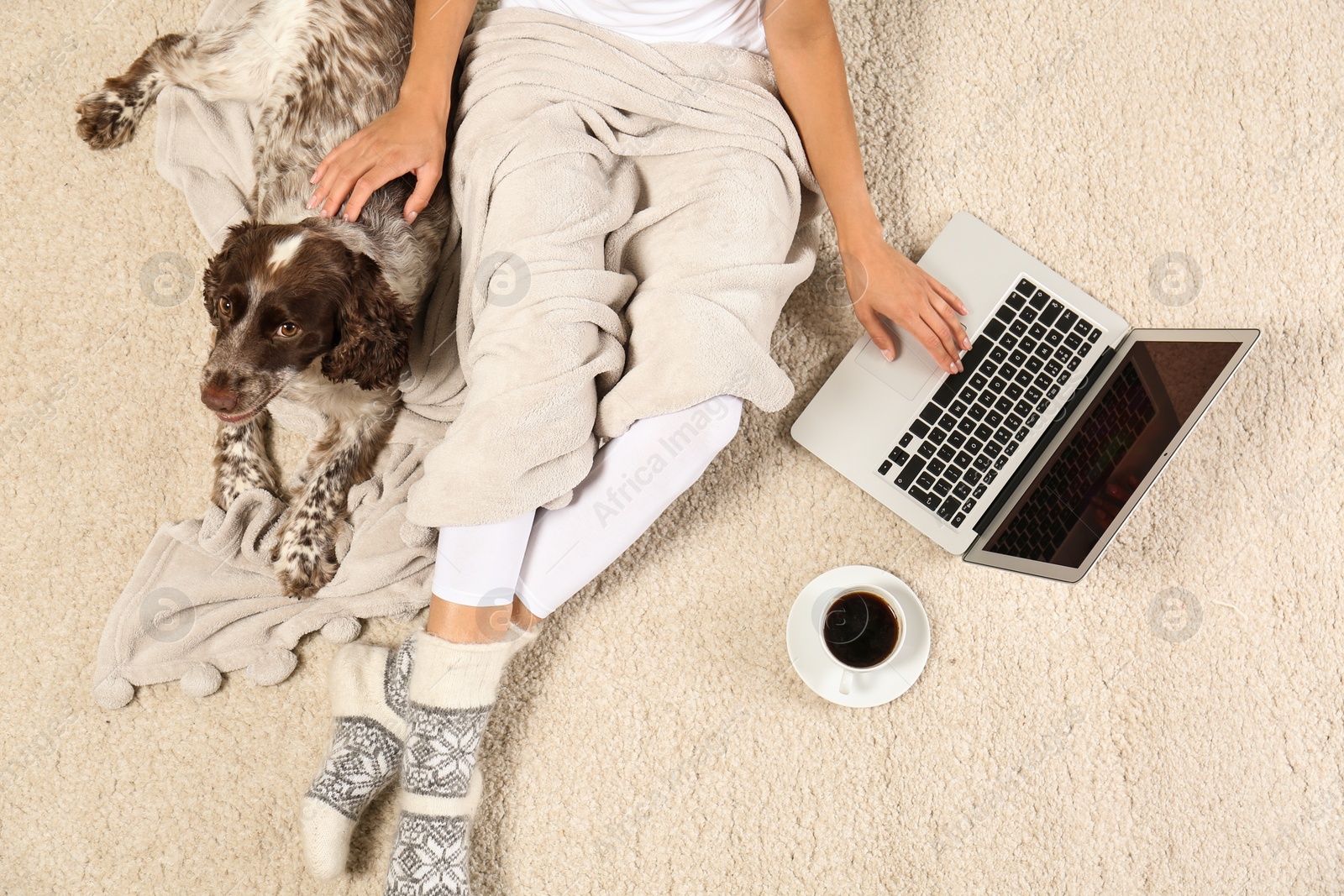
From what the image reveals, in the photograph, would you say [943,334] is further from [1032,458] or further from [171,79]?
[171,79]

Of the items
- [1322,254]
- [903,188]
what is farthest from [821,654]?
[1322,254]

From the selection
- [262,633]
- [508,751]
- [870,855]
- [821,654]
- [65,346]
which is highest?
[65,346]

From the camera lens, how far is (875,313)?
176cm

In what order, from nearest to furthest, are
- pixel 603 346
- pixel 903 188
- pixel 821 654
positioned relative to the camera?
pixel 603 346
pixel 821 654
pixel 903 188

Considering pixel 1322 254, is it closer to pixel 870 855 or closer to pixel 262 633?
pixel 870 855

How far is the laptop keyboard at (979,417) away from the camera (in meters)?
1.78

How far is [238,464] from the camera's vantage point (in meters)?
1.84

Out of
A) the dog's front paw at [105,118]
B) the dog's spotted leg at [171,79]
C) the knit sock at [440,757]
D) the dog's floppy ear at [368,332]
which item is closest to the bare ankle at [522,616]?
the knit sock at [440,757]

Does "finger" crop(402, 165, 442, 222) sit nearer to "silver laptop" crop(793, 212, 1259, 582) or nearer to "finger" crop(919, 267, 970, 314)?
"silver laptop" crop(793, 212, 1259, 582)

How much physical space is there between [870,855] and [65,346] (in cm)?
213

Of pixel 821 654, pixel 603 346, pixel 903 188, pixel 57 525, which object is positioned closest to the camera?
pixel 603 346

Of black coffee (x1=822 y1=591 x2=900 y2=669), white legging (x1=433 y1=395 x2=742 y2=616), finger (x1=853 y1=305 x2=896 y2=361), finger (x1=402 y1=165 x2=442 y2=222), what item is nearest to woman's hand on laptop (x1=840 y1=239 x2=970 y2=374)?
finger (x1=853 y1=305 x2=896 y2=361)

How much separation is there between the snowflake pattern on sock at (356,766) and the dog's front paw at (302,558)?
29 centimetres

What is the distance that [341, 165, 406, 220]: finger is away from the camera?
154cm
